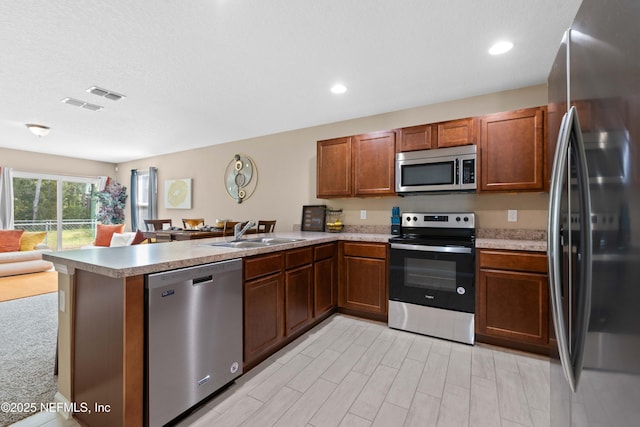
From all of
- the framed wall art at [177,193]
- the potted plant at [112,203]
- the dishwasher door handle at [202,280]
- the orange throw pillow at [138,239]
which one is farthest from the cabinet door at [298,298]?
the potted plant at [112,203]

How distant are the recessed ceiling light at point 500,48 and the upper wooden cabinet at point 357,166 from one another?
44.9 inches

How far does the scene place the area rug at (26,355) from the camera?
1.76m

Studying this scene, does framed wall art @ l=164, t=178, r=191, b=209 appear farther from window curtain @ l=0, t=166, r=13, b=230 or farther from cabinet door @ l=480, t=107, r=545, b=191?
cabinet door @ l=480, t=107, r=545, b=191

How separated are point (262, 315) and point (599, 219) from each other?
1985 millimetres

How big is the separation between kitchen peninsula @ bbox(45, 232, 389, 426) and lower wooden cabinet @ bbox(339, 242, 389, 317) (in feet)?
5.50

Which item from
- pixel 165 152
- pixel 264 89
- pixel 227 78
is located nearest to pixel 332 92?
pixel 264 89

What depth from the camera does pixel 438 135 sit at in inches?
116

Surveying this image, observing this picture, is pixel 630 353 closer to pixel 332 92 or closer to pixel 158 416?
pixel 158 416

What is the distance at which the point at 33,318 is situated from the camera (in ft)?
10.1

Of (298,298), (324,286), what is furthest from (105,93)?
(324,286)

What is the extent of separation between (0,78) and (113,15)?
1916mm

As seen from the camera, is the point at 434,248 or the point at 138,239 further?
the point at 138,239

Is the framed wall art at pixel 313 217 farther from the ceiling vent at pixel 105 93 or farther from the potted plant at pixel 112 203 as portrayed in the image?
the potted plant at pixel 112 203

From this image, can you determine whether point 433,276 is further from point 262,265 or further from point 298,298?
point 262,265
